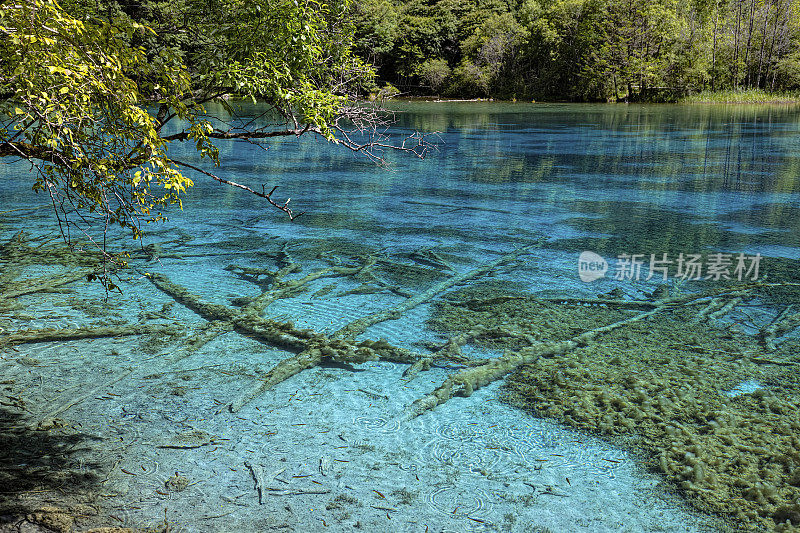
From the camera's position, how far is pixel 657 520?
4.53 metres

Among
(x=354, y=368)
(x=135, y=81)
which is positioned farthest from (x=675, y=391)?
(x=135, y=81)

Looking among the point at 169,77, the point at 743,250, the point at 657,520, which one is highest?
the point at 169,77

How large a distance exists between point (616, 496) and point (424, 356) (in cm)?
275

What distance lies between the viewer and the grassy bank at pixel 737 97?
188 feet

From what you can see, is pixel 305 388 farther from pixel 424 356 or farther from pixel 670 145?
pixel 670 145

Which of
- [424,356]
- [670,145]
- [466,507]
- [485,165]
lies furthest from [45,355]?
[670,145]

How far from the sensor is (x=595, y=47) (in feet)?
212

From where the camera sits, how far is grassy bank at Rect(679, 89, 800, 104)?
188 feet

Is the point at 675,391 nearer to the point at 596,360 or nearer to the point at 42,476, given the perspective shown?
the point at 596,360

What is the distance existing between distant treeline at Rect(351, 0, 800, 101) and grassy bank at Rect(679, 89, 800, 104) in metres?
1.48
